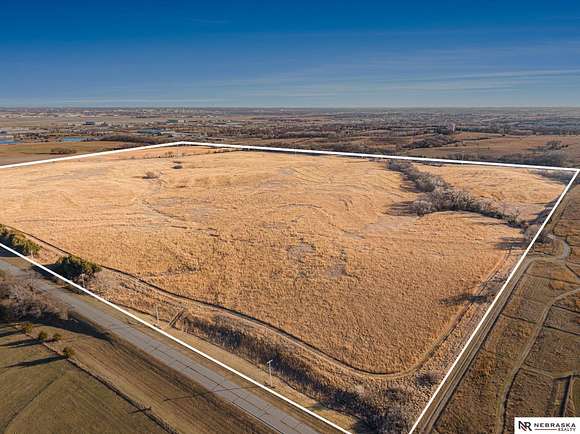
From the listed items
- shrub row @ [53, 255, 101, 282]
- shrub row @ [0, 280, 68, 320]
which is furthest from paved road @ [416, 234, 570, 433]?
shrub row @ [53, 255, 101, 282]

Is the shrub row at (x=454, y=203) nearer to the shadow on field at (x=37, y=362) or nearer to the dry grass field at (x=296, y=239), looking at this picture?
the dry grass field at (x=296, y=239)

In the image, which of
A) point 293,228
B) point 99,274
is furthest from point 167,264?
point 293,228

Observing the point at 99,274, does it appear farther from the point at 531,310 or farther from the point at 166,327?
the point at 531,310

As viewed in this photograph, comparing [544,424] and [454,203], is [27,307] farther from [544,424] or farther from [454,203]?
[454,203]

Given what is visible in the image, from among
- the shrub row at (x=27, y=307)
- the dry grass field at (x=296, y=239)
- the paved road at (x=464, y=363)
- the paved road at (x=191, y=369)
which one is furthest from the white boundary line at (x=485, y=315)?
the shrub row at (x=27, y=307)

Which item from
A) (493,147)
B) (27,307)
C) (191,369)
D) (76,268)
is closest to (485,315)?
(191,369)

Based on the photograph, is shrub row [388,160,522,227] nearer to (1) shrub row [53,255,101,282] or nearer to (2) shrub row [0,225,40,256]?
(1) shrub row [53,255,101,282]
